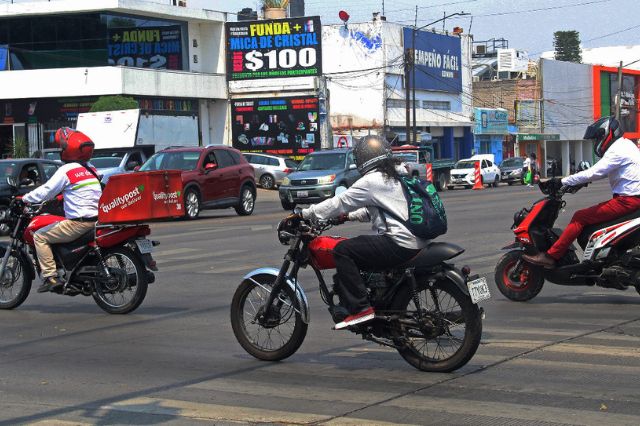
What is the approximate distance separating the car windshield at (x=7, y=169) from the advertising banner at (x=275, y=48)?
3774 centimetres

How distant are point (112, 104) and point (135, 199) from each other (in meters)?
39.4

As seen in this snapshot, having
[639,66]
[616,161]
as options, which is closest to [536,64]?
[639,66]

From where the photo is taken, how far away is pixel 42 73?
54.4m

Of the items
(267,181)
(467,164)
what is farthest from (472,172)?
(267,181)

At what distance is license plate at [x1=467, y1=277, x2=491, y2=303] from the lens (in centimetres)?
724

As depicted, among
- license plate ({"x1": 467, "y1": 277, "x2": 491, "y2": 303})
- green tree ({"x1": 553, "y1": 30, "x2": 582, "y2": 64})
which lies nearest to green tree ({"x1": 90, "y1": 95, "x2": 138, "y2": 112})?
license plate ({"x1": 467, "y1": 277, "x2": 491, "y2": 303})

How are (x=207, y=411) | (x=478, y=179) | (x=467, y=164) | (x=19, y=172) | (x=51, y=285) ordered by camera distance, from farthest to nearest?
(x=467, y=164) < (x=478, y=179) < (x=19, y=172) < (x=51, y=285) < (x=207, y=411)

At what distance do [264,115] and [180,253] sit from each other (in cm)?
4497

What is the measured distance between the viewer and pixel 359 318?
754cm

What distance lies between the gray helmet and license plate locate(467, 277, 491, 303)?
3.72 ft

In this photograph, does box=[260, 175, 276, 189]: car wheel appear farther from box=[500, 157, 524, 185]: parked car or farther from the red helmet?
the red helmet

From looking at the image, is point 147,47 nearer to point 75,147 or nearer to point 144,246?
point 75,147

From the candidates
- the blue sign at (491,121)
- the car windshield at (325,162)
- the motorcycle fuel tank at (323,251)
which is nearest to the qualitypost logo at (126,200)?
the motorcycle fuel tank at (323,251)

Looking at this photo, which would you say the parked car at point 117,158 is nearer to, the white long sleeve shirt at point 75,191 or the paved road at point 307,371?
the paved road at point 307,371
